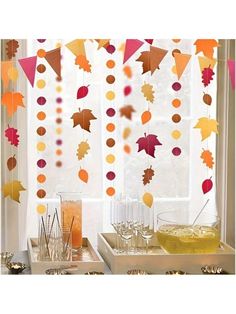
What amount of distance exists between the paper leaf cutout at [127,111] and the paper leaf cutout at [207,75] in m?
0.28

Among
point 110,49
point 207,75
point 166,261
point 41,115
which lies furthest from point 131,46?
point 166,261

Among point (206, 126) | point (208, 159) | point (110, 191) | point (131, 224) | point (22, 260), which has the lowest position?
point (22, 260)

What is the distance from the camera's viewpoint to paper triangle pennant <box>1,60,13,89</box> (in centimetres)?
249

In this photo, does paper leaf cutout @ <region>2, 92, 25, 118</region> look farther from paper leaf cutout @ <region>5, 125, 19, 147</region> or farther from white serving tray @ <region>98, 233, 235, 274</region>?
white serving tray @ <region>98, 233, 235, 274</region>

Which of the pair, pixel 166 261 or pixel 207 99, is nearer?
pixel 166 261

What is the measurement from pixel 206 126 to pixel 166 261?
0.49m

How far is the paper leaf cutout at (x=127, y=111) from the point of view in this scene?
2476 millimetres

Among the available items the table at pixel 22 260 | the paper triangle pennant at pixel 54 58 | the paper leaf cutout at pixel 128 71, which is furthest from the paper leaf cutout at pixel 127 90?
the table at pixel 22 260

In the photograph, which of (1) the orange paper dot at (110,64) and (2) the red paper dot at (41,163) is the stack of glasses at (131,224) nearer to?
(2) the red paper dot at (41,163)

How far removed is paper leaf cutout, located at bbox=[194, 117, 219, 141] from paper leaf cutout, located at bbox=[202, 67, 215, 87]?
0.13 metres

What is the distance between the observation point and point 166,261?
2.45 m

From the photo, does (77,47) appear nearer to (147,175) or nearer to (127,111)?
(127,111)
